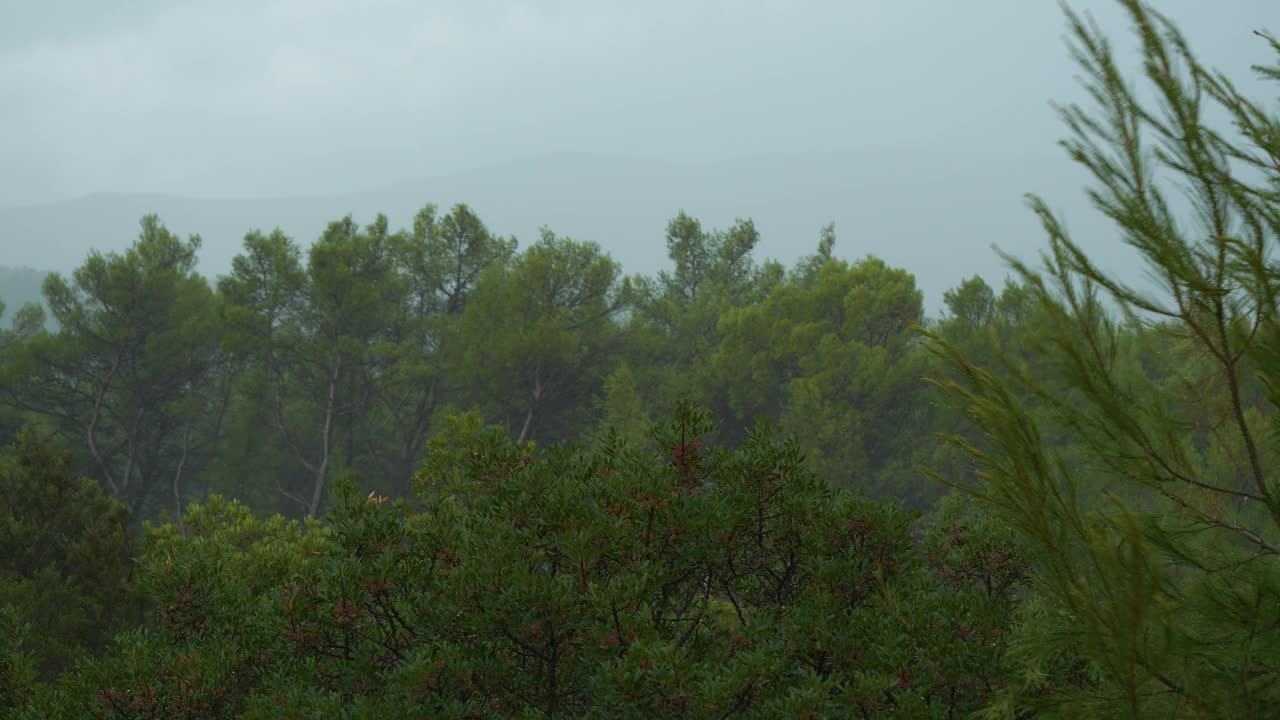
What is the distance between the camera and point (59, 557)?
26.7 feet

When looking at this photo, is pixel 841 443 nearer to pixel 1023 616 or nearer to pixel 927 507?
pixel 927 507

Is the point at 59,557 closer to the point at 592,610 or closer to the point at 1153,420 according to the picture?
the point at 592,610

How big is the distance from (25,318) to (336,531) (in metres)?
33.7

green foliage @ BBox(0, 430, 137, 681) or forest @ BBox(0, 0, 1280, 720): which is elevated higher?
forest @ BBox(0, 0, 1280, 720)

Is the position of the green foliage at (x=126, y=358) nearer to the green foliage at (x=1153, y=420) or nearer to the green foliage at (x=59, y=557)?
the green foliage at (x=59, y=557)

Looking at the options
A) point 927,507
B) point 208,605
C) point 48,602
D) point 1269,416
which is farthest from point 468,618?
point 927,507

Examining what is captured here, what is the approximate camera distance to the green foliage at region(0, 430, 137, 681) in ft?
24.3

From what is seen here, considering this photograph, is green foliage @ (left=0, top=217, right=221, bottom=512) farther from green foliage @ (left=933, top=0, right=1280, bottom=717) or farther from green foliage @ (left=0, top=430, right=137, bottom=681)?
green foliage @ (left=933, top=0, right=1280, bottom=717)

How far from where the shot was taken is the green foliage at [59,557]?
742 cm

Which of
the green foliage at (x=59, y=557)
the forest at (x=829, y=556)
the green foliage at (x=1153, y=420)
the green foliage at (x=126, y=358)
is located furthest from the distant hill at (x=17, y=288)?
the green foliage at (x=1153, y=420)

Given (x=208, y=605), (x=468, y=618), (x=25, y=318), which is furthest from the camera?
(x=25, y=318)

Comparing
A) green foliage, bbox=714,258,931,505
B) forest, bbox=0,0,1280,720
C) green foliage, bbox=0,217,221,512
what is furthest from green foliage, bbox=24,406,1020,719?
green foliage, bbox=0,217,221,512

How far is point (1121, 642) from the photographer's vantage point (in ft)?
6.62

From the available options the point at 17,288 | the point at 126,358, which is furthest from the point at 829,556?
the point at 17,288
